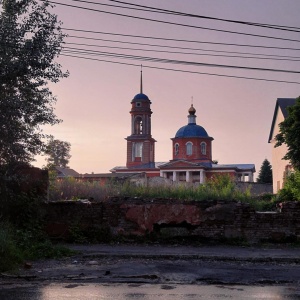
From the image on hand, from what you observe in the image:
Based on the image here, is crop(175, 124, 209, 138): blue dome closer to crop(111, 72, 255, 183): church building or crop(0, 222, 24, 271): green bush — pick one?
crop(111, 72, 255, 183): church building

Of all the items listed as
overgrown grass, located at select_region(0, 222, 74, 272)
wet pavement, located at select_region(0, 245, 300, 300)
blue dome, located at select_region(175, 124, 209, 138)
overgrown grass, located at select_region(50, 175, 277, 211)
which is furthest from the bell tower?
wet pavement, located at select_region(0, 245, 300, 300)

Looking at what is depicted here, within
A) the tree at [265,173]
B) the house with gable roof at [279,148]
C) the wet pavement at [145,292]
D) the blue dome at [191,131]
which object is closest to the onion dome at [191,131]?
the blue dome at [191,131]

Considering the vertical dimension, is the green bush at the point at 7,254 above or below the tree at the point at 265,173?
below

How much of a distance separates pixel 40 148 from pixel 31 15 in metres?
3.66

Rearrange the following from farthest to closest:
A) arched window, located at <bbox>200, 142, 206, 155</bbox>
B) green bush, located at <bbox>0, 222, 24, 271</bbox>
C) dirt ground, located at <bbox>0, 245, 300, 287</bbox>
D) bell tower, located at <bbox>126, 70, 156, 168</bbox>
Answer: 1. bell tower, located at <bbox>126, 70, 156, 168</bbox>
2. arched window, located at <bbox>200, 142, 206, 155</bbox>
3. green bush, located at <bbox>0, 222, 24, 271</bbox>
4. dirt ground, located at <bbox>0, 245, 300, 287</bbox>

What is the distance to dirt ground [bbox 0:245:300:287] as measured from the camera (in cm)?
947

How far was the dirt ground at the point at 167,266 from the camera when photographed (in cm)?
947

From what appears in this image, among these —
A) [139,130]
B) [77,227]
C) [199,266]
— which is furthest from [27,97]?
[139,130]

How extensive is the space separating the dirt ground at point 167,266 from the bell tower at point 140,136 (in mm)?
65935

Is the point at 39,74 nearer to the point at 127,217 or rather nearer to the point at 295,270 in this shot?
the point at 127,217

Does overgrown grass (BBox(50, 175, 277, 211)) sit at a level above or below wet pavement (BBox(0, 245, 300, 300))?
above

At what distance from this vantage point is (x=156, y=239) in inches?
611

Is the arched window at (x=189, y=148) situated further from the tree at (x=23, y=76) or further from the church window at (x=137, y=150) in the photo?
the tree at (x=23, y=76)

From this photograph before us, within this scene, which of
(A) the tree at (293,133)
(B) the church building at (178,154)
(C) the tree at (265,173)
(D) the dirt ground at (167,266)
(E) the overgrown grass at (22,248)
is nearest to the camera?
(D) the dirt ground at (167,266)
